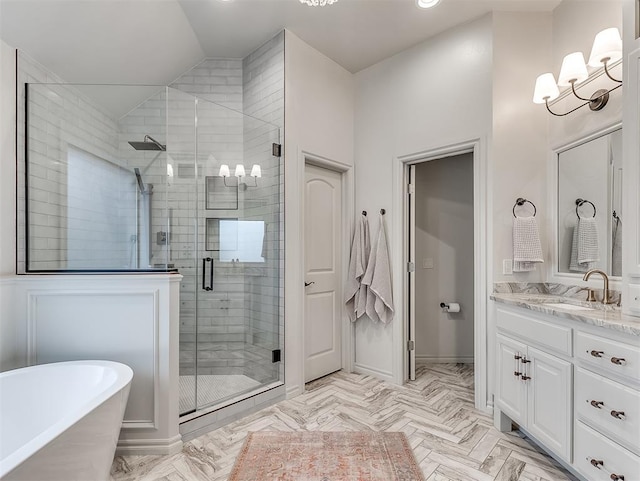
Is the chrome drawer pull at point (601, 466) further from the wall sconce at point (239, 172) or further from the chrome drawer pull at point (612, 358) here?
the wall sconce at point (239, 172)

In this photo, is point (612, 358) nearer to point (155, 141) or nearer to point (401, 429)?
point (401, 429)

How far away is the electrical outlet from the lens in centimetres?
256

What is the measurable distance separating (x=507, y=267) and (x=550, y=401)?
3.28 feet

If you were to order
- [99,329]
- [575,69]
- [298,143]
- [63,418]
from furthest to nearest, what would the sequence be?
[298,143]
[575,69]
[99,329]
[63,418]

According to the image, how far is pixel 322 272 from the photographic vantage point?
3330 mm

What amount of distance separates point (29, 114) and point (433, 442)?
3370mm

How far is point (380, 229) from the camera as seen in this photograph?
319cm

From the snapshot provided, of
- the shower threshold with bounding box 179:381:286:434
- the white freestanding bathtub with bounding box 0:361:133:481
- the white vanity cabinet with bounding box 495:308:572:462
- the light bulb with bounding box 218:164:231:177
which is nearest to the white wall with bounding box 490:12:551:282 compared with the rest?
the white vanity cabinet with bounding box 495:308:572:462

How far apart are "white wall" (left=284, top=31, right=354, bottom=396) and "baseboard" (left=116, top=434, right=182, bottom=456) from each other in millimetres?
1041

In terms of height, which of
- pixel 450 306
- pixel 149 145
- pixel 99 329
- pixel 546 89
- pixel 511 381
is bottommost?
pixel 511 381

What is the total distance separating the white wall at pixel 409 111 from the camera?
267 centimetres

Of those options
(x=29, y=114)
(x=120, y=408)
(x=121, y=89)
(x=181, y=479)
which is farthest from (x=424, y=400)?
(x=29, y=114)

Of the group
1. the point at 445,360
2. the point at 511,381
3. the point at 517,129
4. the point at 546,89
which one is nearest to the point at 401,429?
the point at 511,381

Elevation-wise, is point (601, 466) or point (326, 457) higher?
point (601, 466)
